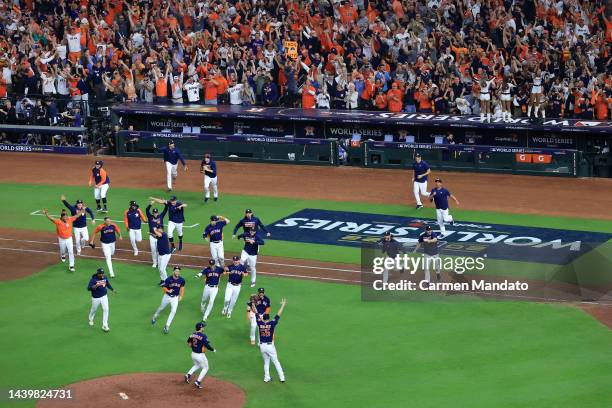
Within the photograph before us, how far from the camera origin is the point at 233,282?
29312 millimetres

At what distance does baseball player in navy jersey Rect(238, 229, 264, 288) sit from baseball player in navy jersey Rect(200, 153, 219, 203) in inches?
327

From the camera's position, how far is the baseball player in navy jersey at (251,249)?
1238 inches

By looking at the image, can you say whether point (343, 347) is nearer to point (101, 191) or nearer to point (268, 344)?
point (268, 344)

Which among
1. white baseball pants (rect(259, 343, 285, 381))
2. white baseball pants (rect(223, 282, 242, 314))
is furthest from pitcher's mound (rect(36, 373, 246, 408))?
white baseball pants (rect(223, 282, 242, 314))

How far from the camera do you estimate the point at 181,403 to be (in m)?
24.1

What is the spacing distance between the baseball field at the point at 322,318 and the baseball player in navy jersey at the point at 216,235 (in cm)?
94

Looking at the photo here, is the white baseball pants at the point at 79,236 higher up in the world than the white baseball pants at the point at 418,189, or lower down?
lower down

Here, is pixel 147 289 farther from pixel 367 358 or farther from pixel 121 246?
pixel 367 358

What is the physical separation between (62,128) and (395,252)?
22.0 m

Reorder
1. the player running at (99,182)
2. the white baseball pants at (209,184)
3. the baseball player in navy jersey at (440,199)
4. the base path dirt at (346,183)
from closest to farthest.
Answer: the baseball player in navy jersey at (440,199)
the player running at (99,182)
the white baseball pants at (209,184)
the base path dirt at (346,183)

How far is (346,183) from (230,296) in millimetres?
15268

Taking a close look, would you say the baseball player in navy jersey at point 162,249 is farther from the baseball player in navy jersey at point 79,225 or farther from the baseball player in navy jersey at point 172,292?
the baseball player in navy jersey at point 172,292

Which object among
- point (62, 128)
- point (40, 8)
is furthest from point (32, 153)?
point (40, 8)

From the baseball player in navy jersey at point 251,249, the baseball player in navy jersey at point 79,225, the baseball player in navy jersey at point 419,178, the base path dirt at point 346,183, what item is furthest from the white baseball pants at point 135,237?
the baseball player in navy jersey at point 419,178
